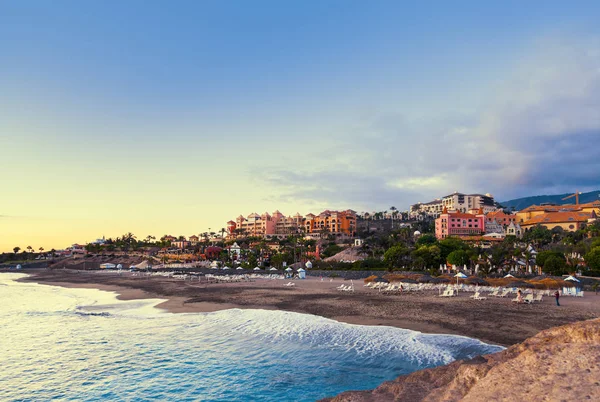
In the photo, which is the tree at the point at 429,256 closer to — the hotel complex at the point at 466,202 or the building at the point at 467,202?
the hotel complex at the point at 466,202

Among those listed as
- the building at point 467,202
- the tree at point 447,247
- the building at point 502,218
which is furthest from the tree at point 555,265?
the building at point 467,202

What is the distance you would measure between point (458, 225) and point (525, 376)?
328ft

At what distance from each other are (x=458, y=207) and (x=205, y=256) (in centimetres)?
9899

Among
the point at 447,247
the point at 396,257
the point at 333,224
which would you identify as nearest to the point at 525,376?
the point at 396,257

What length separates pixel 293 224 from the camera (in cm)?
14262

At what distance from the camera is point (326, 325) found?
18.6 m

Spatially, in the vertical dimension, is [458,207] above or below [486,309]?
above

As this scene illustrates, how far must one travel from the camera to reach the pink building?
96562mm

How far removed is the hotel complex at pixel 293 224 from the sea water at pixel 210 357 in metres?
100

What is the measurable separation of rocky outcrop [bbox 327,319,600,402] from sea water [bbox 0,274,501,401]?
13.8ft

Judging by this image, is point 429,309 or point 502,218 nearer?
point 429,309

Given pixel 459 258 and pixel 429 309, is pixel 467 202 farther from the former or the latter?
pixel 429 309

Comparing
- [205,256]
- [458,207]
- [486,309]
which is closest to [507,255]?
[486,309]

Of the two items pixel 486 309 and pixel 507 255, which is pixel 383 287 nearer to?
pixel 486 309
